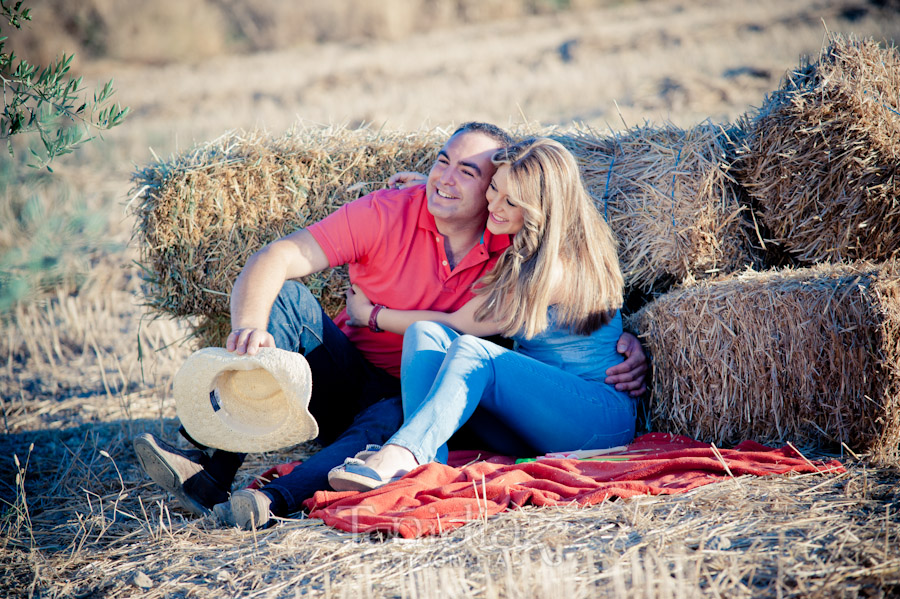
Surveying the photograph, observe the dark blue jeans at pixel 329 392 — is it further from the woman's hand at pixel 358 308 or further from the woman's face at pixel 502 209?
the woman's face at pixel 502 209

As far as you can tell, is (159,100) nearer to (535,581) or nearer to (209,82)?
(209,82)

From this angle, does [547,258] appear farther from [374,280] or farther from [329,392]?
[329,392]

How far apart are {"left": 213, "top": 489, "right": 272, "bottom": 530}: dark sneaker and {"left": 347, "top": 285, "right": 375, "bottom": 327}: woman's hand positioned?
1.22 meters

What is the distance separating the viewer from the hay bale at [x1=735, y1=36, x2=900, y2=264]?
12.2 feet

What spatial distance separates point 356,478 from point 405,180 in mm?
1943

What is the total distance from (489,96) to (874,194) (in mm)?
7268

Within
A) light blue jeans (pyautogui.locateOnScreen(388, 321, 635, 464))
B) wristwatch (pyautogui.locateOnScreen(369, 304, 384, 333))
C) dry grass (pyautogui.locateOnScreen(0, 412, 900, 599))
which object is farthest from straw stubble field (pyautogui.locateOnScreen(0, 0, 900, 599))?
wristwatch (pyautogui.locateOnScreen(369, 304, 384, 333))

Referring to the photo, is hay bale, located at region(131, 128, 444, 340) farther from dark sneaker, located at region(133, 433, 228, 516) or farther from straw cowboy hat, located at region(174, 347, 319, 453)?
dark sneaker, located at region(133, 433, 228, 516)

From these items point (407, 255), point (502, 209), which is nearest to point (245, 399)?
point (407, 255)

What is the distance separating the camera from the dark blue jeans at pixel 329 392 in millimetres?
3152

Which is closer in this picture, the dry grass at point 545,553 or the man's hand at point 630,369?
the dry grass at point 545,553

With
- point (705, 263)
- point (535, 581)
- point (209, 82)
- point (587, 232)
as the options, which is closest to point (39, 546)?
point (535, 581)

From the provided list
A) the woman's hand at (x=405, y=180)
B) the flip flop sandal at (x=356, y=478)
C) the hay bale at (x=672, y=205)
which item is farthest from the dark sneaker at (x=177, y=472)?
the hay bale at (x=672, y=205)

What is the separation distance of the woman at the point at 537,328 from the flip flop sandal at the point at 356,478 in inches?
14.6
